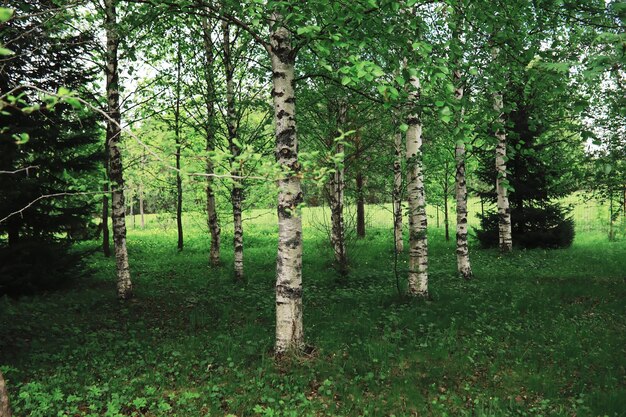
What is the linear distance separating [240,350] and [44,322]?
452 centimetres

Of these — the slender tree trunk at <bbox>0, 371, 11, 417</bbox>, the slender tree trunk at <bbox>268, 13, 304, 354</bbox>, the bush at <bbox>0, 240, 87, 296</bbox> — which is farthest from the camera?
the bush at <bbox>0, 240, 87, 296</bbox>

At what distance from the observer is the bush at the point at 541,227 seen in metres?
18.2

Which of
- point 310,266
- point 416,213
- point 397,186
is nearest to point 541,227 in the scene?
point 397,186

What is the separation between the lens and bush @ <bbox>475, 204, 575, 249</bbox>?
18250 millimetres

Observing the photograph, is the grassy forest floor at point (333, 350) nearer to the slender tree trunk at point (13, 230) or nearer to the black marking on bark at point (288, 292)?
the black marking on bark at point (288, 292)

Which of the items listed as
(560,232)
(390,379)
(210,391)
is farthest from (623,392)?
(560,232)

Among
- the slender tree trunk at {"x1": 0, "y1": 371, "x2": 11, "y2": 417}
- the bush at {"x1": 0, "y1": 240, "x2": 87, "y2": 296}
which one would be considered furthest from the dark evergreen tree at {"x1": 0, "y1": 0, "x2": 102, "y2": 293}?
the slender tree trunk at {"x1": 0, "y1": 371, "x2": 11, "y2": 417}

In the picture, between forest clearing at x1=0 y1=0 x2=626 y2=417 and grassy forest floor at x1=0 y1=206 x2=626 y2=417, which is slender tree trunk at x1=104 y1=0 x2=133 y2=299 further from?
grassy forest floor at x1=0 y1=206 x2=626 y2=417

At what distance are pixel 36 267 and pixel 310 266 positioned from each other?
8.93 m

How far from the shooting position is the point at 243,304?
9.99 metres

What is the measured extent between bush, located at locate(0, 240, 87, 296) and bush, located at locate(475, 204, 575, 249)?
1766 centimetres

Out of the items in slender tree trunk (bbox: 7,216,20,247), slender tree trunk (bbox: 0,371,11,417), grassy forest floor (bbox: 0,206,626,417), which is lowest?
grassy forest floor (bbox: 0,206,626,417)

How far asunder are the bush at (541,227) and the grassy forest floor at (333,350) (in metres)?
6.16

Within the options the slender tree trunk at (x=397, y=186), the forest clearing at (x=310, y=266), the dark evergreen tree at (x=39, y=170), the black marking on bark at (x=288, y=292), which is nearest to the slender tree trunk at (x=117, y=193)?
the forest clearing at (x=310, y=266)
